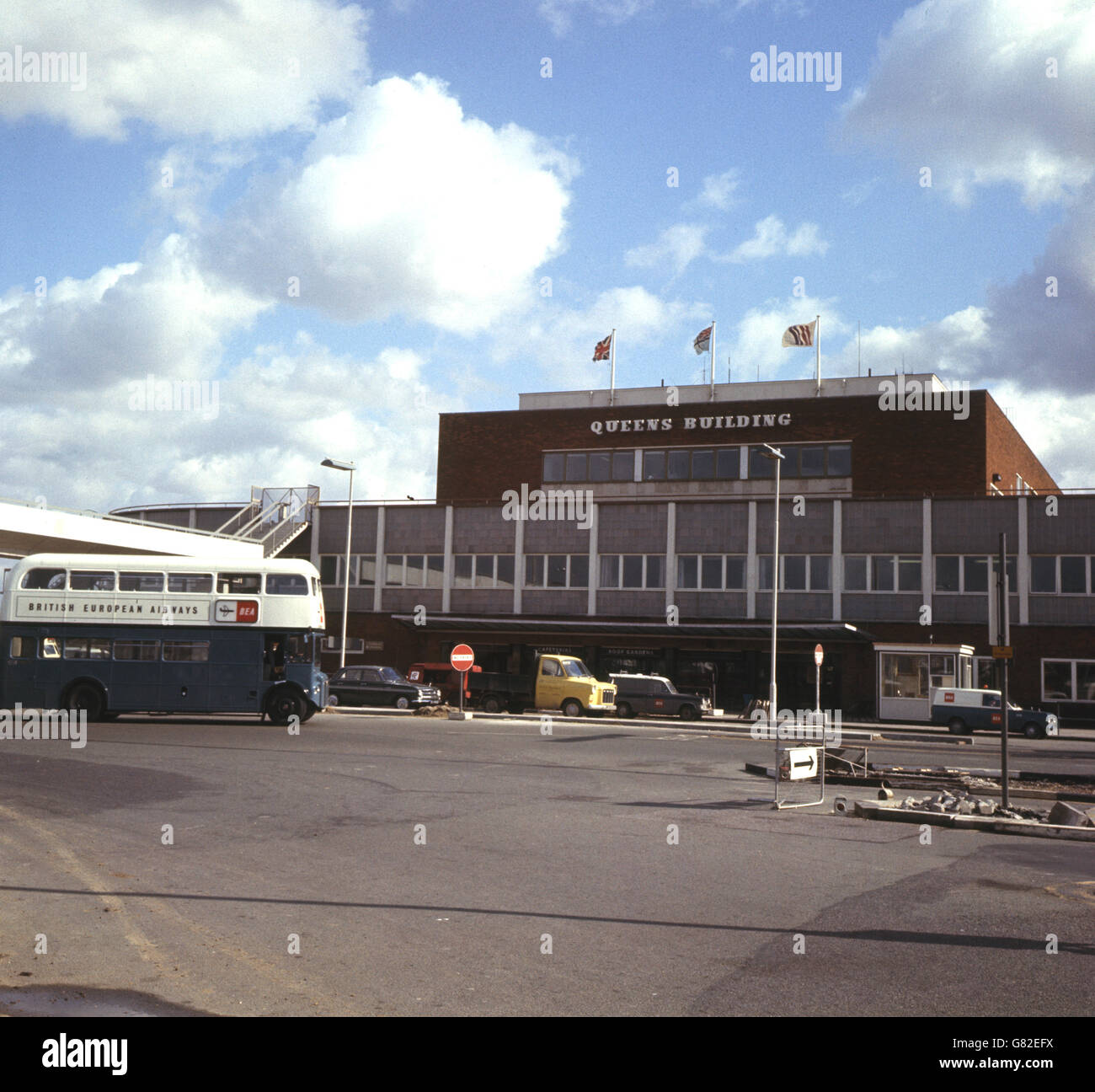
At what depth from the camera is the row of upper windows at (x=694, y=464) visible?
54781 mm

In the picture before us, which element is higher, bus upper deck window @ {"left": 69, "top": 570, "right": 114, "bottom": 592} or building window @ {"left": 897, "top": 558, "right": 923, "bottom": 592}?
building window @ {"left": 897, "top": 558, "right": 923, "bottom": 592}

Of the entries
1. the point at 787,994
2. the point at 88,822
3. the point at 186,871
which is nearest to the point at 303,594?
the point at 88,822

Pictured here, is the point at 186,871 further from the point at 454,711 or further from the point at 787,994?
the point at 454,711

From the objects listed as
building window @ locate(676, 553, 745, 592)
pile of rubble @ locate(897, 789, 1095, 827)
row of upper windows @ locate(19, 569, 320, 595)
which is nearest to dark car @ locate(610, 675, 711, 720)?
building window @ locate(676, 553, 745, 592)

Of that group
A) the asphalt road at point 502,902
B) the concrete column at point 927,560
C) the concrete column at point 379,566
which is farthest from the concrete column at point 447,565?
the asphalt road at point 502,902

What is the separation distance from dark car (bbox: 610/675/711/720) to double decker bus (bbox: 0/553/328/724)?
16.0 meters

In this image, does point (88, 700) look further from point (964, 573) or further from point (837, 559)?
point (964, 573)

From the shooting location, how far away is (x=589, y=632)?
1945 inches

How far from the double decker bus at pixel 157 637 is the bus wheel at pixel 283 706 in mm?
22

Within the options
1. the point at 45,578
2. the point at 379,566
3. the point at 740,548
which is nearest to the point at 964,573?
the point at 740,548

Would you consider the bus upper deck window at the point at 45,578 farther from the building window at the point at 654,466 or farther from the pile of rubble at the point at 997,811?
the building window at the point at 654,466

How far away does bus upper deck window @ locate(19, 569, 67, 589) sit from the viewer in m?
28.5

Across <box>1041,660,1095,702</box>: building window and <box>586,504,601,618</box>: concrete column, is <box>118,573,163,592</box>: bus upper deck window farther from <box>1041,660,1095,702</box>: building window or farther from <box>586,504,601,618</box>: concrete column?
<box>1041,660,1095,702</box>: building window
